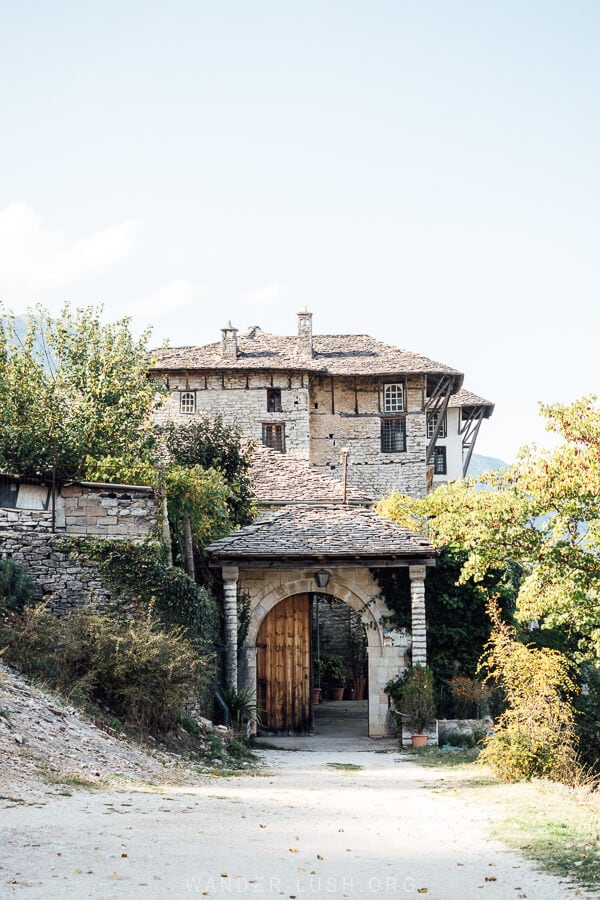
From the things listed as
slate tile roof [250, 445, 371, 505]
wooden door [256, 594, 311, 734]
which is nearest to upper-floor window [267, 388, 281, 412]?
slate tile roof [250, 445, 371, 505]

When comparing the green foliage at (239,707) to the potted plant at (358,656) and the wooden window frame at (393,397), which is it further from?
the wooden window frame at (393,397)

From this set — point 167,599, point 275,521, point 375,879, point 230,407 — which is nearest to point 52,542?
point 167,599

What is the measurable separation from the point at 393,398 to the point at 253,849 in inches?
1184

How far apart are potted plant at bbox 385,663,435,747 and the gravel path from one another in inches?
231

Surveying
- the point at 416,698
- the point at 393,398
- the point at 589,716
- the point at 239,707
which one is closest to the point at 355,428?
the point at 393,398

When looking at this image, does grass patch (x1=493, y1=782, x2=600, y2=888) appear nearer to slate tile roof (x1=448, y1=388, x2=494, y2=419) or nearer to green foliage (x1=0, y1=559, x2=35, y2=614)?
green foliage (x1=0, y1=559, x2=35, y2=614)

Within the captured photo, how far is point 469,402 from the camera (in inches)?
1633

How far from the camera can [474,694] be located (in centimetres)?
1605

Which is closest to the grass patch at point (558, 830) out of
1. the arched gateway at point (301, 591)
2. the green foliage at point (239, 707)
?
the green foliage at point (239, 707)

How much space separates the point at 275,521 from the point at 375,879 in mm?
11398

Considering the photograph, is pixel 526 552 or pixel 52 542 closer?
pixel 52 542

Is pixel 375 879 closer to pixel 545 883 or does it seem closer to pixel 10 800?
pixel 545 883

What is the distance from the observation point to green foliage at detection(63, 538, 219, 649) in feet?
44.8

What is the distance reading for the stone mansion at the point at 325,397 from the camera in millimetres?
34625
